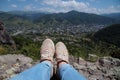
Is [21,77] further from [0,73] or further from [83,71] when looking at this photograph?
[83,71]

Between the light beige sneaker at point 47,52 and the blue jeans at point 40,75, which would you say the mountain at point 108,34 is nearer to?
the light beige sneaker at point 47,52

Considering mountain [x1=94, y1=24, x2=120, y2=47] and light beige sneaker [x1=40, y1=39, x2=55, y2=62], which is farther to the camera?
mountain [x1=94, y1=24, x2=120, y2=47]

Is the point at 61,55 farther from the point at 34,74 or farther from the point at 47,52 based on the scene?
the point at 34,74

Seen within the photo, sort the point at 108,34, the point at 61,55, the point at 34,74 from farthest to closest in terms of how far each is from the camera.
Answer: the point at 108,34 < the point at 61,55 < the point at 34,74

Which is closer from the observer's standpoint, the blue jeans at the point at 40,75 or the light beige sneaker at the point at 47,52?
the blue jeans at the point at 40,75

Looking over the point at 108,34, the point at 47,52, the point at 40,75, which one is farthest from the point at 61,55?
the point at 108,34

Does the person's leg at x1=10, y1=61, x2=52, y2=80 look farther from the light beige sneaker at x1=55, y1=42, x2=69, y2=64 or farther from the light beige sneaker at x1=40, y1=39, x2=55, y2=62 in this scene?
the light beige sneaker at x1=55, y1=42, x2=69, y2=64

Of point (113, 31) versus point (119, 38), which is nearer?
point (119, 38)

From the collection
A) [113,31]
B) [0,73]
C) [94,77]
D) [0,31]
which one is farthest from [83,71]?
[113,31]

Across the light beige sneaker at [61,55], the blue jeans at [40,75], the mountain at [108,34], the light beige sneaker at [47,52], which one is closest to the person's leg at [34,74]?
the blue jeans at [40,75]

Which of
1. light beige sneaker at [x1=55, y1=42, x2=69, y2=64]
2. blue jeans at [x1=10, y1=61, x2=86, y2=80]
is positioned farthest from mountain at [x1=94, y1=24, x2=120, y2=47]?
blue jeans at [x1=10, y1=61, x2=86, y2=80]

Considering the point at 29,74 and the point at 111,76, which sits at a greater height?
the point at 29,74
